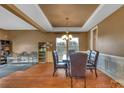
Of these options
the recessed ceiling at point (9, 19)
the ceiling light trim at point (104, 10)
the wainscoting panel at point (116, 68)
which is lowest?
the wainscoting panel at point (116, 68)

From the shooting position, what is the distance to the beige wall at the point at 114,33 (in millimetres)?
6271

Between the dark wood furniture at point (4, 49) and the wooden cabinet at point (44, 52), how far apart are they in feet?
7.32

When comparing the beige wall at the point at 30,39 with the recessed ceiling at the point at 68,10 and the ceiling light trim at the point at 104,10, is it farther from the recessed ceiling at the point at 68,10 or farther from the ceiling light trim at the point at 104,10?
the ceiling light trim at the point at 104,10

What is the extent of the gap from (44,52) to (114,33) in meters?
8.41

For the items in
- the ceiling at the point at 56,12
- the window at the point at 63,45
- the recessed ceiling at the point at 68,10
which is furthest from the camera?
the window at the point at 63,45

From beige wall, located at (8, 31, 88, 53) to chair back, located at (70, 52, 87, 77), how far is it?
29.1 feet

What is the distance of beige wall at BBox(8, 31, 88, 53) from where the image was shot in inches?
590

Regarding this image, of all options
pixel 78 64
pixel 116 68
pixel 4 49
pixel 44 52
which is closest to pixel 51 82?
pixel 78 64

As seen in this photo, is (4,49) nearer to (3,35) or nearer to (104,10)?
(3,35)

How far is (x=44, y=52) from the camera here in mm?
14906

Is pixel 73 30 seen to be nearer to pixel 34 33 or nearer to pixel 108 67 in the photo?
pixel 34 33

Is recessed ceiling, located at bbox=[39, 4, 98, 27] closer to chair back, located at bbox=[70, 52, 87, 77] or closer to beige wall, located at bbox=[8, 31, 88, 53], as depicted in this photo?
chair back, located at bbox=[70, 52, 87, 77]

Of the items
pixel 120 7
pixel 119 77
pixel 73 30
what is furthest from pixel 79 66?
pixel 73 30

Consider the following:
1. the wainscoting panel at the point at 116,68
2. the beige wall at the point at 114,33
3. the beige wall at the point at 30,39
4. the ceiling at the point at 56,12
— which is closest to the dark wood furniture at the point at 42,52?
the beige wall at the point at 30,39
